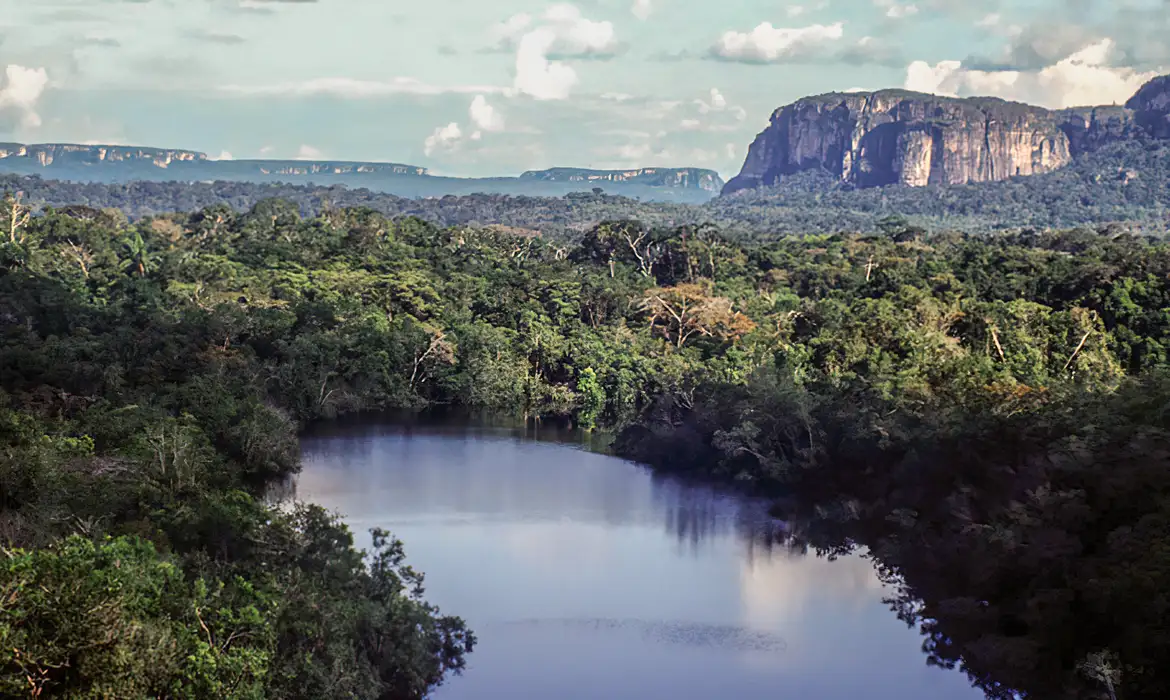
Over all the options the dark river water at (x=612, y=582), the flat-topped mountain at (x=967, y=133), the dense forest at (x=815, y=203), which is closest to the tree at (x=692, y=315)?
the dark river water at (x=612, y=582)

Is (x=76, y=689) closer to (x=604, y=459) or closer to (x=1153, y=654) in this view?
(x=1153, y=654)

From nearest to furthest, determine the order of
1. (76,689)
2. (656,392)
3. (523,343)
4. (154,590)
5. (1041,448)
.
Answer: (76,689) → (154,590) → (1041,448) → (656,392) → (523,343)

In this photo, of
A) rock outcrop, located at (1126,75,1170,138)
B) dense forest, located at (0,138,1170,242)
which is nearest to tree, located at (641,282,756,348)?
dense forest, located at (0,138,1170,242)

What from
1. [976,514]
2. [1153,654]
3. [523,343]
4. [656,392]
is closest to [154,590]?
[1153,654]

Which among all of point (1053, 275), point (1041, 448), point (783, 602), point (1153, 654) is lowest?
point (783, 602)

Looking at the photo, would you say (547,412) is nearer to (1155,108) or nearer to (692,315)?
(692,315)
